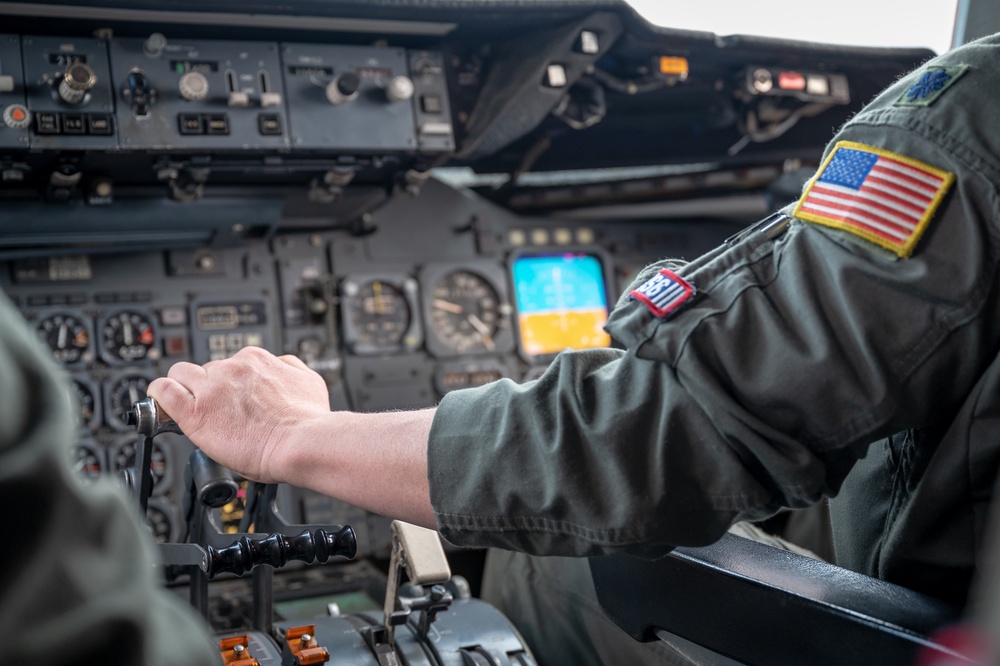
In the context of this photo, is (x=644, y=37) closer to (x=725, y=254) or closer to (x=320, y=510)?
(x=320, y=510)

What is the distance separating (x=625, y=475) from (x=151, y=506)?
2.44 m

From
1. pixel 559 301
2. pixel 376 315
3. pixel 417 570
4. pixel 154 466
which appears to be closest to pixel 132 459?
pixel 154 466

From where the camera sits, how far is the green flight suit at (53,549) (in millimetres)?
492

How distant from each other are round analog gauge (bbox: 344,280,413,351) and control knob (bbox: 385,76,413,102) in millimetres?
808

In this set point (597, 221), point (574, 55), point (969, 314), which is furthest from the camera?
point (597, 221)

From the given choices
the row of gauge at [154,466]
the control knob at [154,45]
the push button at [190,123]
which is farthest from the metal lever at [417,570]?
the row of gauge at [154,466]

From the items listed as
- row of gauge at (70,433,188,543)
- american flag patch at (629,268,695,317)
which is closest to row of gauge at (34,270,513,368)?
row of gauge at (70,433,188,543)

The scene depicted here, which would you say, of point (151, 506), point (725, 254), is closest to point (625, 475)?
point (725, 254)

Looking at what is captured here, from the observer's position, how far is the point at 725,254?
1021 mm

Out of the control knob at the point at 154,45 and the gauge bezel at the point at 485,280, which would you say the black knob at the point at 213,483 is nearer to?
the control knob at the point at 154,45

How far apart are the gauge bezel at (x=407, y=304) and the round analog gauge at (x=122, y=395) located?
27.0 inches

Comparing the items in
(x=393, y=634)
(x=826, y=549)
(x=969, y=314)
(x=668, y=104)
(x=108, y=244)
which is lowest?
(x=826, y=549)

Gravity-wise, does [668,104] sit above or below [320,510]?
above

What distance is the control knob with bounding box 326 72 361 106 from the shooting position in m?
2.78
